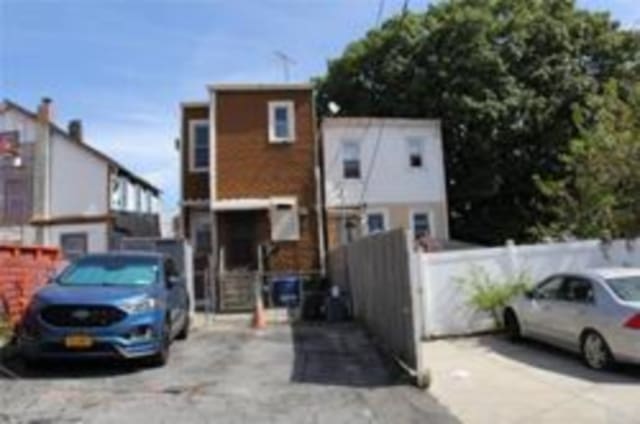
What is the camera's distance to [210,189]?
3023cm

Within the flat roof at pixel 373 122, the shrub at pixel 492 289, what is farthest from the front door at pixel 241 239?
the shrub at pixel 492 289

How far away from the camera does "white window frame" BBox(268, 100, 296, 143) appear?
3034 centimetres

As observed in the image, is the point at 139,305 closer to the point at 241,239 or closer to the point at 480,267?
the point at 480,267

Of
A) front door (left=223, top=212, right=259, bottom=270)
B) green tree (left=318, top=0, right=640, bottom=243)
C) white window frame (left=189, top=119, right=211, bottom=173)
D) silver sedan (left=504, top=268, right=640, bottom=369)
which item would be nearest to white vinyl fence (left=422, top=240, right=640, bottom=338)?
silver sedan (left=504, top=268, right=640, bottom=369)

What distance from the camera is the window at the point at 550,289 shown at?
49.1 ft

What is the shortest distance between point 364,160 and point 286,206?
3716 mm

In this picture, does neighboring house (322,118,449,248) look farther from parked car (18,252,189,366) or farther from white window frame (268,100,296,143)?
parked car (18,252,189,366)

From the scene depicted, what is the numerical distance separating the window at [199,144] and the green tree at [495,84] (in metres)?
9.14

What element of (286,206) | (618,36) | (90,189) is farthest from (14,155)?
(618,36)

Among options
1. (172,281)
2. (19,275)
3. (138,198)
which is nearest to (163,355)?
(172,281)

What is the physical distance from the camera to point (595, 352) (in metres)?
13.1

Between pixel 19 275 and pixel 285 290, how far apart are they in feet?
41.0

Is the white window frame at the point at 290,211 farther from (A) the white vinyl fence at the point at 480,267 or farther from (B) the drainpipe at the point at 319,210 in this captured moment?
(A) the white vinyl fence at the point at 480,267

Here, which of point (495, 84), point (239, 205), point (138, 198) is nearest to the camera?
point (239, 205)
